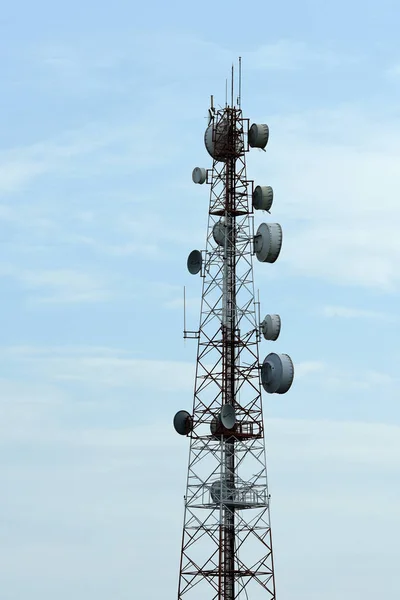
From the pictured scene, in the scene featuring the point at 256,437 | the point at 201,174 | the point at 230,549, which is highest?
the point at 201,174

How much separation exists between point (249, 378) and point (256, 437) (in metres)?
3.66

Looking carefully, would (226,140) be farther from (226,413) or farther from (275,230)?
(226,413)

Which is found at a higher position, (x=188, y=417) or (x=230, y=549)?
(x=188, y=417)

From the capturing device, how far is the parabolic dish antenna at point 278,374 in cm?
10862

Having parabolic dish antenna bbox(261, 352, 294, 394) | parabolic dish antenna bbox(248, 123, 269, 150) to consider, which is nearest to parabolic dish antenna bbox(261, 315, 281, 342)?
parabolic dish antenna bbox(261, 352, 294, 394)

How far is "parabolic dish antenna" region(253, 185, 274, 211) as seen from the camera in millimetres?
111750

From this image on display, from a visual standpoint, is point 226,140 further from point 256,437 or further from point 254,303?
point 256,437

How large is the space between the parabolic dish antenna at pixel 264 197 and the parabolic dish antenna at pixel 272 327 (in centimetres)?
693

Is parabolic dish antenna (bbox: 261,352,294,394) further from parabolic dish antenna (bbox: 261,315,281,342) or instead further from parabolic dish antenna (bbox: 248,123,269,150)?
parabolic dish antenna (bbox: 248,123,269,150)

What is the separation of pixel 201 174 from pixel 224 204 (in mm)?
2410

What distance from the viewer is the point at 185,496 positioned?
357 ft

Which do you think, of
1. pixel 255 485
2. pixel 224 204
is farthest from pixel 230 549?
pixel 224 204

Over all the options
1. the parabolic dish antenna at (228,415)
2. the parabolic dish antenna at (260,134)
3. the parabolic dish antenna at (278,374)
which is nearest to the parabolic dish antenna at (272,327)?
the parabolic dish antenna at (278,374)

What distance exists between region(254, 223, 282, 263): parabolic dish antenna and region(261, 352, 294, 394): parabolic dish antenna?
19.5 ft
